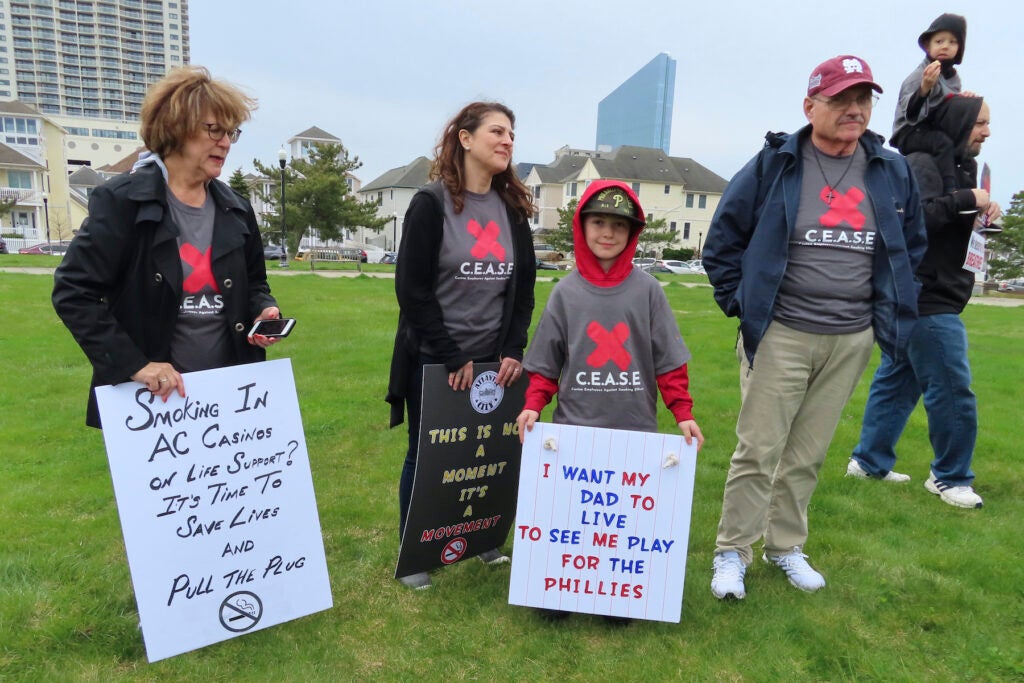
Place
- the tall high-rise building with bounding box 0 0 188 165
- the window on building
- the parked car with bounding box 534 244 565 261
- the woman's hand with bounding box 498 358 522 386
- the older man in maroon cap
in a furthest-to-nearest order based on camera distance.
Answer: the tall high-rise building with bounding box 0 0 188 165 → the window on building → the parked car with bounding box 534 244 565 261 → the woman's hand with bounding box 498 358 522 386 → the older man in maroon cap

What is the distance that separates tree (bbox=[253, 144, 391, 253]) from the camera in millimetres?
38625

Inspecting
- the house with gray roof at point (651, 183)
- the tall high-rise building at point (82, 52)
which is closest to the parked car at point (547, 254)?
the house with gray roof at point (651, 183)

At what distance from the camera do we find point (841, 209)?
296 cm

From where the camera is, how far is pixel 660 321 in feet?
9.32

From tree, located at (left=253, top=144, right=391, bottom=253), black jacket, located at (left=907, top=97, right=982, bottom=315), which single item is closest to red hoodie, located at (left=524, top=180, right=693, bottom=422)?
black jacket, located at (left=907, top=97, right=982, bottom=315)

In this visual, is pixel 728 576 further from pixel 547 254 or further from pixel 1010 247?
pixel 547 254

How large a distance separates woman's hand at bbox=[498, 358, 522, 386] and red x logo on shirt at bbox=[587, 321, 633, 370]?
0.48 metres

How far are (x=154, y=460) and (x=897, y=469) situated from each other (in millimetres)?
4761

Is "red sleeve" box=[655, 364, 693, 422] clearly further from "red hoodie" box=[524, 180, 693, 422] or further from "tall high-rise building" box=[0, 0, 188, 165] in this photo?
"tall high-rise building" box=[0, 0, 188, 165]

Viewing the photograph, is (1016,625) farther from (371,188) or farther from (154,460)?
(371,188)

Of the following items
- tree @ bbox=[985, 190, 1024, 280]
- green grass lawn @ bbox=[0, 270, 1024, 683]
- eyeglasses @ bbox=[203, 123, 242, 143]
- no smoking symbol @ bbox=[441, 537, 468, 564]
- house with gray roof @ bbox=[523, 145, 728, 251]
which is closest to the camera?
eyeglasses @ bbox=[203, 123, 242, 143]

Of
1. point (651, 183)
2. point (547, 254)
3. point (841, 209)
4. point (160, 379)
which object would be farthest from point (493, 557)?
point (651, 183)

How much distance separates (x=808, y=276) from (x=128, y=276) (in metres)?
2.71

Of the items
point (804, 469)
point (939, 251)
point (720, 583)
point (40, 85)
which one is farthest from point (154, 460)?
point (40, 85)
